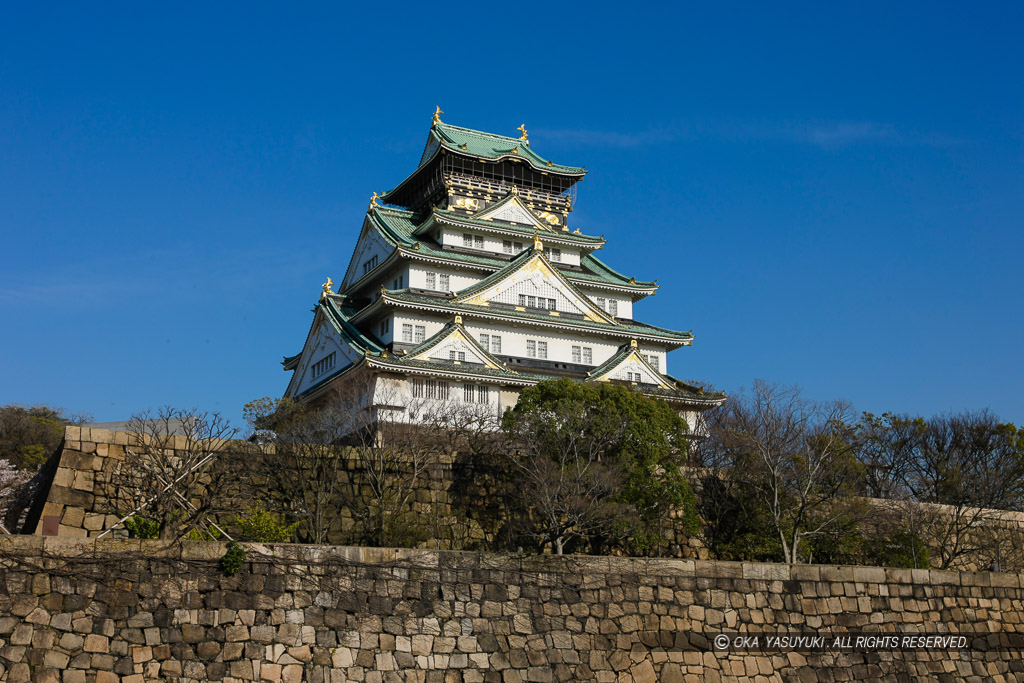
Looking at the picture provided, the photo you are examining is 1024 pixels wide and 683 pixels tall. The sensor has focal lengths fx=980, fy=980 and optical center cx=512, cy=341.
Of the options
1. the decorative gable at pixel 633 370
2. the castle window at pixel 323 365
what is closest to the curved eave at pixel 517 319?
the decorative gable at pixel 633 370

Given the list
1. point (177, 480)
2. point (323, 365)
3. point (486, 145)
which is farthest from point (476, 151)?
point (177, 480)

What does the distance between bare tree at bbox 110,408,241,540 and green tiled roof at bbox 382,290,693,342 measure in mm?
15657

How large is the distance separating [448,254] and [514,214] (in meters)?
5.37

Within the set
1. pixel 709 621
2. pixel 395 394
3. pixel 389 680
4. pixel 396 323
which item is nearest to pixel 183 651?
pixel 389 680

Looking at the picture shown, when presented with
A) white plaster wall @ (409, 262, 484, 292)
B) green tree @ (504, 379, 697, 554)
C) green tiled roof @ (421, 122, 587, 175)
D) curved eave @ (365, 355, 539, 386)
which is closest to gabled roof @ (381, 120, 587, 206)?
green tiled roof @ (421, 122, 587, 175)

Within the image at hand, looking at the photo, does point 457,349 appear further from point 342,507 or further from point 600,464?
point 342,507

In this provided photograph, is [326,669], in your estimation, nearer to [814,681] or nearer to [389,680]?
[389,680]

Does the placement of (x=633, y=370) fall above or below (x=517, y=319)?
below

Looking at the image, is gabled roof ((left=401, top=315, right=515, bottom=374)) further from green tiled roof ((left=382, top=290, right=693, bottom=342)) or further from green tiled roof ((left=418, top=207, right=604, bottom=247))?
green tiled roof ((left=418, top=207, right=604, bottom=247))

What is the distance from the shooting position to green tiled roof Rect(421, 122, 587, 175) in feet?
157

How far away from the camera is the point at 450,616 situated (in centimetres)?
A: 1659

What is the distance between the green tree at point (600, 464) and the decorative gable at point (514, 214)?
731 inches

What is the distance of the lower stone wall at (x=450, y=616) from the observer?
45.3 feet

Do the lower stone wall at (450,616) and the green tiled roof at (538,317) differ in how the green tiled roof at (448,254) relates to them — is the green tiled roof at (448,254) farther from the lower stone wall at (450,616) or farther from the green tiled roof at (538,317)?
the lower stone wall at (450,616)
